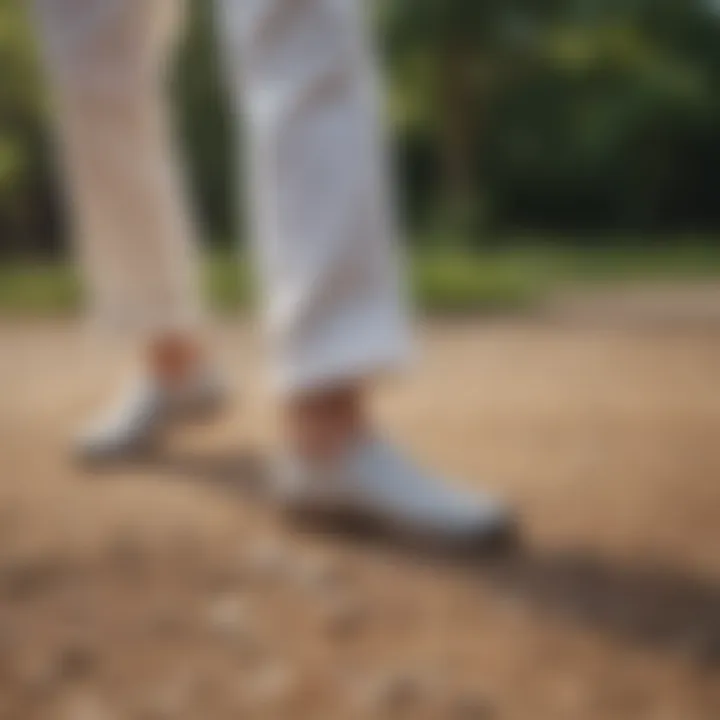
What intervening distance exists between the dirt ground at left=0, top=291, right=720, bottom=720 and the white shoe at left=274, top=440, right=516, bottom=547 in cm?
2

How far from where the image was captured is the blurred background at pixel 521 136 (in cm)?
309

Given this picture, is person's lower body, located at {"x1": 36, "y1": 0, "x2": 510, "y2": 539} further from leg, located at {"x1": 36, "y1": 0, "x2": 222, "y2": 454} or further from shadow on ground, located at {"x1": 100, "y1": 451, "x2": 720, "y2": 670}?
leg, located at {"x1": 36, "y1": 0, "x2": 222, "y2": 454}

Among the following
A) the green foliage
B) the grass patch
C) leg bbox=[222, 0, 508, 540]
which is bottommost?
the grass patch

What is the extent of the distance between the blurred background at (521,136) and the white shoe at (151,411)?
1777mm

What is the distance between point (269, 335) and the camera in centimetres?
87

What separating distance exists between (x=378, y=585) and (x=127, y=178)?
0.46 m

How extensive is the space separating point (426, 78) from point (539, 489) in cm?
264

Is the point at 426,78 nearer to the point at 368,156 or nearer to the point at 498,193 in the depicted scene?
the point at 498,193

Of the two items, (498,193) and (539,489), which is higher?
Result: (539,489)

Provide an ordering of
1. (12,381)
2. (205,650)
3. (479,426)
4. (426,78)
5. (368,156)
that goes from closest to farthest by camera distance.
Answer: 1. (205,650)
2. (368,156)
3. (479,426)
4. (12,381)
5. (426,78)

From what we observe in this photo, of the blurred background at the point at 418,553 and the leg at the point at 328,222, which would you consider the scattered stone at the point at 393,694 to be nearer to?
the blurred background at the point at 418,553

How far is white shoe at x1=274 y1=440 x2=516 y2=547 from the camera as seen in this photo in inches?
32.6

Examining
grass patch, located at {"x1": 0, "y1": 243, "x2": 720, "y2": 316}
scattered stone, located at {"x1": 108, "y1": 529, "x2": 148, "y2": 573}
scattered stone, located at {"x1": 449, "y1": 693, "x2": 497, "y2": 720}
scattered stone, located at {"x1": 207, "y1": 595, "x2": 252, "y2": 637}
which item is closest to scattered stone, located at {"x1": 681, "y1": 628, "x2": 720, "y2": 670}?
scattered stone, located at {"x1": 449, "y1": 693, "x2": 497, "y2": 720}

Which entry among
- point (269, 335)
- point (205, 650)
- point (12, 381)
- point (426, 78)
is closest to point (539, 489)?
point (269, 335)
